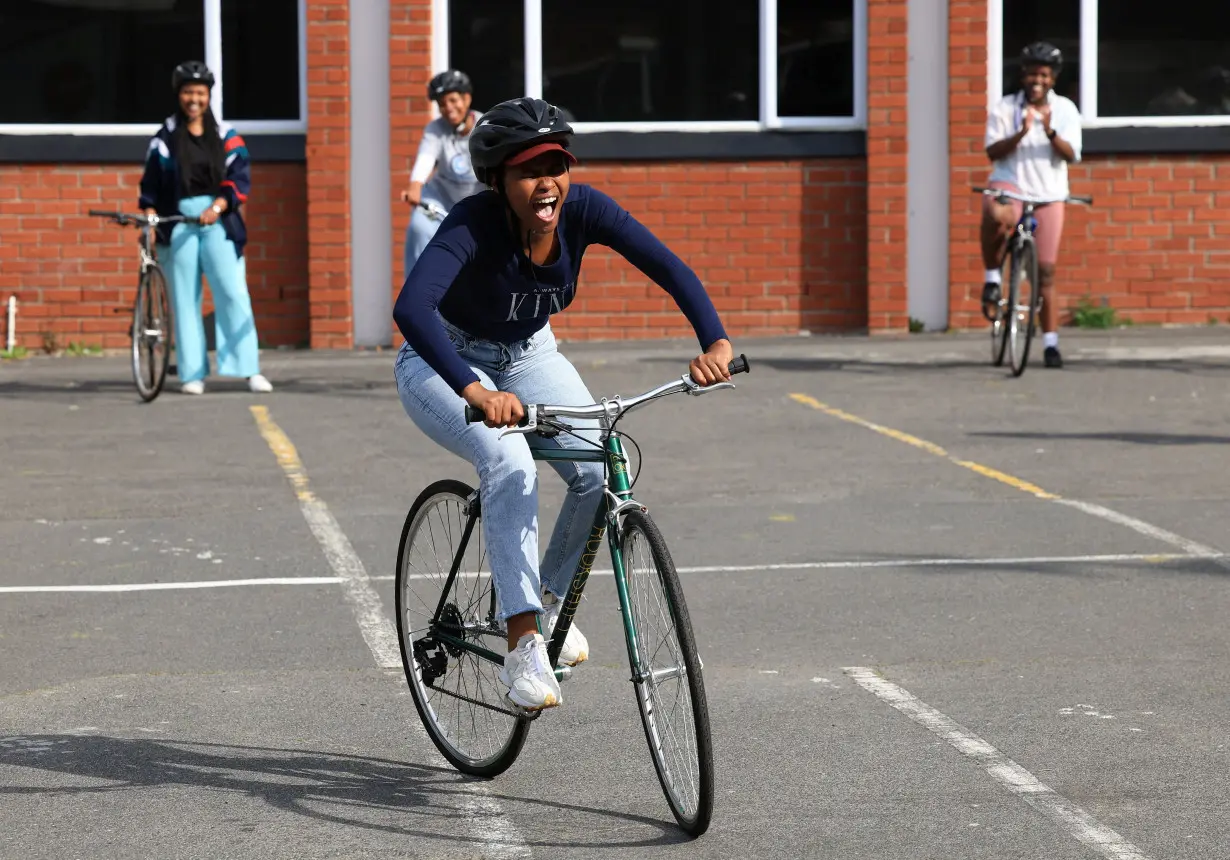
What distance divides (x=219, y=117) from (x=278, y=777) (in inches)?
497

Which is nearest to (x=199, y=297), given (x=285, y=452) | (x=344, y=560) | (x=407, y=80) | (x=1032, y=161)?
(x=285, y=452)

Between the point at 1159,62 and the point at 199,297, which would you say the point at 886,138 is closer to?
the point at 1159,62

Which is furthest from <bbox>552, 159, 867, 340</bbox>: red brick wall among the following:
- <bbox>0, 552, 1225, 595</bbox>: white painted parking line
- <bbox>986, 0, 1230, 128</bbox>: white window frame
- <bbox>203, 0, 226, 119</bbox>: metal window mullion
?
<bbox>0, 552, 1225, 595</bbox>: white painted parking line

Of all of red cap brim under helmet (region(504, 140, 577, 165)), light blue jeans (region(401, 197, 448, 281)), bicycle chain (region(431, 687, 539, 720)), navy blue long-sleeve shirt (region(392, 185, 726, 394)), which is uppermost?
red cap brim under helmet (region(504, 140, 577, 165))

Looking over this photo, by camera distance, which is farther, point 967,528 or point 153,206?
point 153,206

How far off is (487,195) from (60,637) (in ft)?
9.26

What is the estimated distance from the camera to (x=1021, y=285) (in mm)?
14180

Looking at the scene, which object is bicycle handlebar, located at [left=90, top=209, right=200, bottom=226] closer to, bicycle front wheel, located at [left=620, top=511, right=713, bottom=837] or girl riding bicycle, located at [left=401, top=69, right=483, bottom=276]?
girl riding bicycle, located at [left=401, top=69, right=483, bottom=276]

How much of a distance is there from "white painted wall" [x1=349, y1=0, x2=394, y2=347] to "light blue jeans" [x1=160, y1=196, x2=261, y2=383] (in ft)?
10.7

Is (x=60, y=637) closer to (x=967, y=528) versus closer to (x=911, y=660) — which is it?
(x=911, y=660)

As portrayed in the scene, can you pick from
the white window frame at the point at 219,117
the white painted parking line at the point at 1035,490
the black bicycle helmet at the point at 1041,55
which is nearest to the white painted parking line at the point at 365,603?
the white painted parking line at the point at 1035,490

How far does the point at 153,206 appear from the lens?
1351 centimetres

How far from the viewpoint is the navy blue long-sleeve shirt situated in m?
5.12

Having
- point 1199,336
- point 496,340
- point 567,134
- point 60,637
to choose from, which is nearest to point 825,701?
point 496,340
